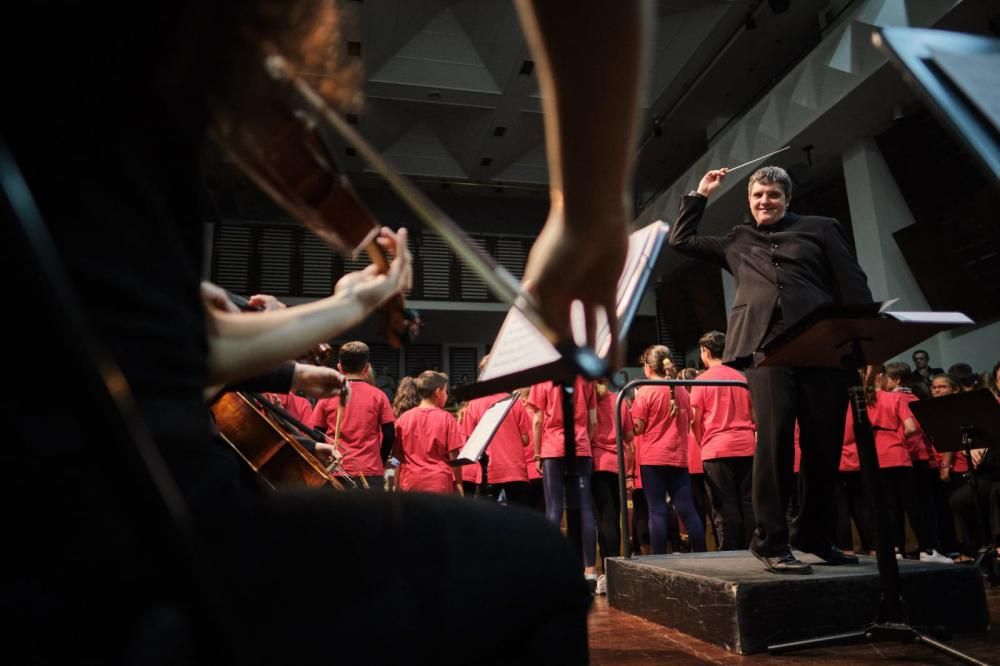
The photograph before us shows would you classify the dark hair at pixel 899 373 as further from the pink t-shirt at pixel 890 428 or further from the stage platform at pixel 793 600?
the stage platform at pixel 793 600

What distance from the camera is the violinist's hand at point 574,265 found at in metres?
0.66

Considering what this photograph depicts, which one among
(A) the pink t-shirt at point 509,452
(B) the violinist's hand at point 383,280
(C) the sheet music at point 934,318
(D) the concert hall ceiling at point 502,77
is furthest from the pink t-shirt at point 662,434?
(D) the concert hall ceiling at point 502,77

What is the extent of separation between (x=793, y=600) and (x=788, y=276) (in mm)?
1328

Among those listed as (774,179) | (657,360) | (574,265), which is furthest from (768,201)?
(574,265)

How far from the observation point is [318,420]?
15.8ft

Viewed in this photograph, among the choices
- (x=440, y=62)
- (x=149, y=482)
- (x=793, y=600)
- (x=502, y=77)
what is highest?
(x=440, y=62)

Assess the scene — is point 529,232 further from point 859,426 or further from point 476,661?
point 476,661

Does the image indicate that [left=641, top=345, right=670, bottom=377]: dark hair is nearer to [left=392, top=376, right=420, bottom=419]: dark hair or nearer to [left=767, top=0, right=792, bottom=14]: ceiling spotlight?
[left=392, top=376, right=420, bottom=419]: dark hair

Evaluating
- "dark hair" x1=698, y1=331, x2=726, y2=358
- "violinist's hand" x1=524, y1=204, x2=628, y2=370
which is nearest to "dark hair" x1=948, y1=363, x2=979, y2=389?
"dark hair" x1=698, y1=331, x2=726, y2=358

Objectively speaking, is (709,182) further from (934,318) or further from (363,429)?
(363,429)

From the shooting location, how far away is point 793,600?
7.94 feet

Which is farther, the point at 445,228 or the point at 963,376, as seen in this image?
the point at 963,376

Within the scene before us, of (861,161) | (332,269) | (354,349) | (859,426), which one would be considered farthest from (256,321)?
(332,269)

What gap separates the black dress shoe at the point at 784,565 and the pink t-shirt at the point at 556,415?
184 cm
